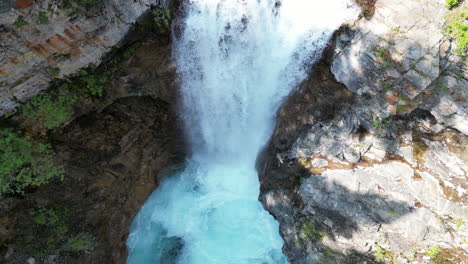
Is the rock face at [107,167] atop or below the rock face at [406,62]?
below

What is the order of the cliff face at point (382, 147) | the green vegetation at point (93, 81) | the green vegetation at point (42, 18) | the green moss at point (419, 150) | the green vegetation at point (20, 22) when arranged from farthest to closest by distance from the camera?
the green moss at point (419, 150) → the green vegetation at point (93, 81) → the cliff face at point (382, 147) → the green vegetation at point (42, 18) → the green vegetation at point (20, 22)

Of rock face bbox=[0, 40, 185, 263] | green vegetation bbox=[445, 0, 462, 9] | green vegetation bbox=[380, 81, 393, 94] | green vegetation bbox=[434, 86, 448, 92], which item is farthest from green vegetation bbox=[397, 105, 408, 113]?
rock face bbox=[0, 40, 185, 263]

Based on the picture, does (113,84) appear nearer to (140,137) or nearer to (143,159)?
(140,137)

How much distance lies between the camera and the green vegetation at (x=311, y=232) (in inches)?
262

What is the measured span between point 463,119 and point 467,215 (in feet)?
6.20

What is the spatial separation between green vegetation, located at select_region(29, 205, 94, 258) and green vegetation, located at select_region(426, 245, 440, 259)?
731cm

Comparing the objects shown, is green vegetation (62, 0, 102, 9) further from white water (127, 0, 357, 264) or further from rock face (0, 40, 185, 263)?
white water (127, 0, 357, 264)

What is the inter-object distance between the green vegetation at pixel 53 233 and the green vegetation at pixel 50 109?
183 cm

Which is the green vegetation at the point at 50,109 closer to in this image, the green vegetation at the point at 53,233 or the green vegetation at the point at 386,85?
the green vegetation at the point at 53,233

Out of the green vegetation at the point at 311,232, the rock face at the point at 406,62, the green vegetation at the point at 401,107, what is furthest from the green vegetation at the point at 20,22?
the green vegetation at the point at 401,107

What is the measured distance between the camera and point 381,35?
5.40 metres

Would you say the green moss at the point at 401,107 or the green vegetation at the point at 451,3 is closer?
the green vegetation at the point at 451,3

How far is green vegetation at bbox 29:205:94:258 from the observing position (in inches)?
226

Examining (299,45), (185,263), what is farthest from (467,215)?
(185,263)
